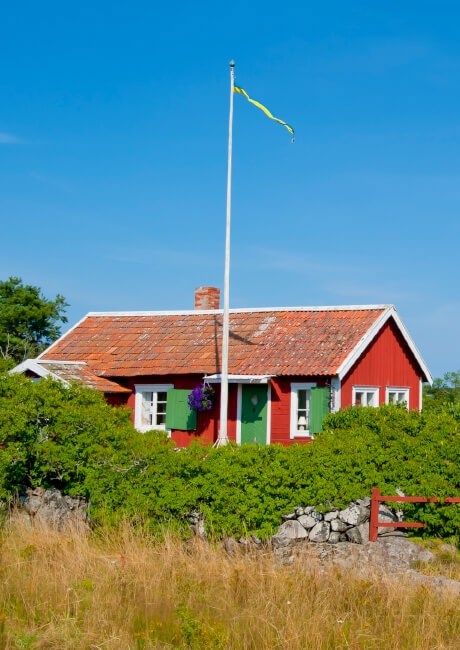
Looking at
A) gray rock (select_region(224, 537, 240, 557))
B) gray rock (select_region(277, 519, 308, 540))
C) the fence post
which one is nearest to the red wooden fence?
the fence post

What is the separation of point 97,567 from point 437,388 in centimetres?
3185

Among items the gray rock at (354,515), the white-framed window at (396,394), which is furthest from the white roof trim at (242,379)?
the gray rock at (354,515)

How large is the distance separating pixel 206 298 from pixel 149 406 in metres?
5.07

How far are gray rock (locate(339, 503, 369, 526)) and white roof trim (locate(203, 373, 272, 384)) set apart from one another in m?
10.0

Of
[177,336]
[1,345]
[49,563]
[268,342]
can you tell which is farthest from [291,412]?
[1,345]

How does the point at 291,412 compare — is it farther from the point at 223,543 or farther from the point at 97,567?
the point at 97,567

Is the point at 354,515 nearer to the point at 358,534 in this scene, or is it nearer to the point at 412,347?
the point at 358,534

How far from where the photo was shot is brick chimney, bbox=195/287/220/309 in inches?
1201

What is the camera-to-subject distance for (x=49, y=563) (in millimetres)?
11172

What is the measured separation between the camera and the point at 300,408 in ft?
81.6

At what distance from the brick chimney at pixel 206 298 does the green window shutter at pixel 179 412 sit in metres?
5.22

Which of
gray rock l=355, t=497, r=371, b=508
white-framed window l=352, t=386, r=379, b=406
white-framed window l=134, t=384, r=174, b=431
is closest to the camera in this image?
gray rock l=355, t=497, r=371, b=508

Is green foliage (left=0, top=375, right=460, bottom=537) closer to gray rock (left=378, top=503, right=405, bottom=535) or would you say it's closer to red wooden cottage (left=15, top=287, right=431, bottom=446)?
gray rock (left=378, top=503, right=405, bottom=535)

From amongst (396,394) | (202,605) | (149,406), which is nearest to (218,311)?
(149,406)
